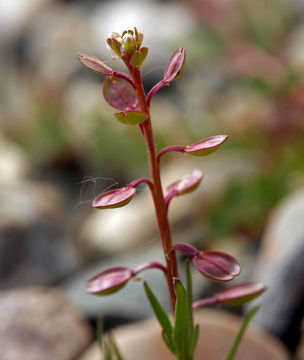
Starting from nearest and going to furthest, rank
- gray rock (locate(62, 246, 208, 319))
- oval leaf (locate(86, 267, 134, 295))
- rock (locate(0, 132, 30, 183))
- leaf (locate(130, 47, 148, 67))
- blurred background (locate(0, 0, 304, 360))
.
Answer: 1. leaf (locate(130, 47, 148, 67))
2. oval leaf (locate(86, 267, 134, 295))
3. gray rock (locate(62, 246, 208, 319))
4. blurred background (locate(0, 0, 304, 360))
5. rock (locate(0, 132, 30, 183))

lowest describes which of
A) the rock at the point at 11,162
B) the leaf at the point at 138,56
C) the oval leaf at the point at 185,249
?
the rock at the point at 11,162

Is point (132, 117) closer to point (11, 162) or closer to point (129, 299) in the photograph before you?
point (129, 299)

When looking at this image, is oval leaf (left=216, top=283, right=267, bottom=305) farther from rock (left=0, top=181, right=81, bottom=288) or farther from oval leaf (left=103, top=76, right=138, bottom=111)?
rock (left=0, top=181, right=81, bottom=288)

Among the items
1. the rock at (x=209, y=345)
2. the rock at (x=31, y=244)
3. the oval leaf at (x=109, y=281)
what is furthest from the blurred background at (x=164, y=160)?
the oval leaf at (x=109, y=281)

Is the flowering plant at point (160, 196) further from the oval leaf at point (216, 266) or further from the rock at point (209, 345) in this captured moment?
the rock at point (209, 345)

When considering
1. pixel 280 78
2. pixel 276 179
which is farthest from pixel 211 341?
pixel 280 78

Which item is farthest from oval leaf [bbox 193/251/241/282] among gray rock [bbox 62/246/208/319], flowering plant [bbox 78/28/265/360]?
gray rock [bbox 62/246/208/319]

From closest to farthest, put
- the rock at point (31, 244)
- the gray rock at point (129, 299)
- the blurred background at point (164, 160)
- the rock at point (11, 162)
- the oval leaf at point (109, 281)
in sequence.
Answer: the oval leaf at point (109, 281), the gray rock at point (129, 299), the blurred background at point (164, 160), the rock at point (31, 244), the rock at point (11, 162)
